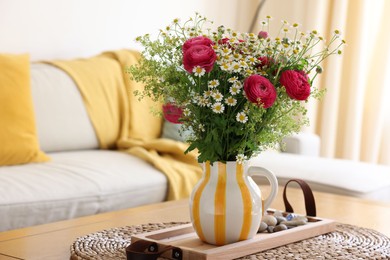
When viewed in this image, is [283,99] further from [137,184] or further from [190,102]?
[137,184]

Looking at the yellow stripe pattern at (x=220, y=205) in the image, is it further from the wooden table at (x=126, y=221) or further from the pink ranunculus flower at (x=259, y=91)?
the wooden table at (x=126, y=221)

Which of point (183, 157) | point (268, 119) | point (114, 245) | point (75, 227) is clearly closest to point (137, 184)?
point (183, 157)

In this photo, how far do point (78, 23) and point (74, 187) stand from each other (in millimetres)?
1347

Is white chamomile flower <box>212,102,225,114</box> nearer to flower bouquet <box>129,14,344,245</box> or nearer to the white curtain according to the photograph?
flower bouquet <box>129,14,344,245</box>

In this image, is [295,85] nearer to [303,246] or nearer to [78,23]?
[303,246]

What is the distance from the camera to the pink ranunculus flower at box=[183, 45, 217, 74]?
1.36m

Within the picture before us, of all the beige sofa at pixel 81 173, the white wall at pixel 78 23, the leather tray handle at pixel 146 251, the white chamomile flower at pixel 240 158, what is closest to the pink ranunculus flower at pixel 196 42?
the white chamomile flower at pixel 240 158

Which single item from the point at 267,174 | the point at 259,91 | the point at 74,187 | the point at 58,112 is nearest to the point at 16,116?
the point at 58,112

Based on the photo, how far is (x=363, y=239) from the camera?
1.66 m

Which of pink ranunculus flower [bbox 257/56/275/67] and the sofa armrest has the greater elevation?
pink ranunculus flower [bbox 257/56/275/67]

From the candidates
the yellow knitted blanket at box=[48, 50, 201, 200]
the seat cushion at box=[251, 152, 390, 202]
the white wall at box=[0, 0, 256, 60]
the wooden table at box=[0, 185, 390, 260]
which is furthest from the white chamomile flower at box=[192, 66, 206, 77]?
the white wall at box=[0, 0, 256, 60]

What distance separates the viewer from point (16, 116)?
280cm

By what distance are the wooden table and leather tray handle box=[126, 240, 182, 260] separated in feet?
0.59

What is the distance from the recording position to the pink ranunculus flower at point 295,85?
138cm
